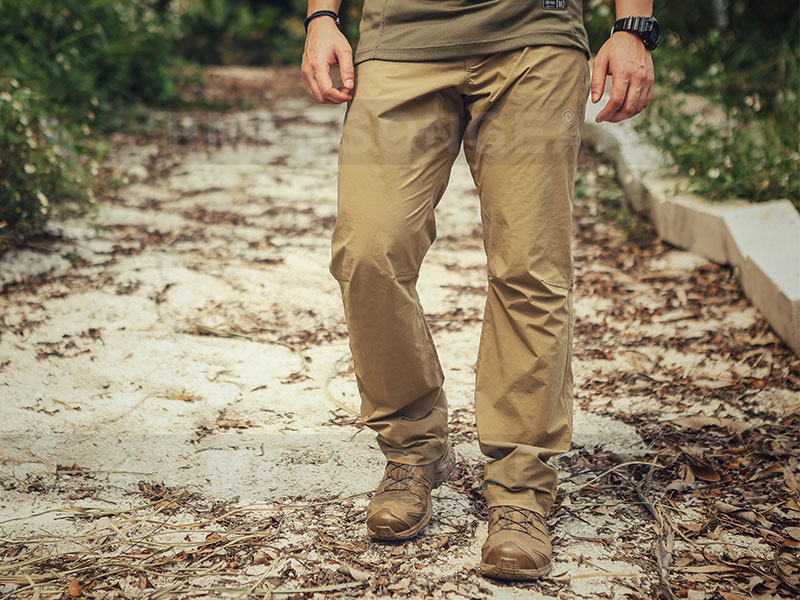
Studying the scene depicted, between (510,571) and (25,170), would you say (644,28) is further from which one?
(25,170)

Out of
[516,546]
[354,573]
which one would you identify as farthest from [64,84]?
[516,546]

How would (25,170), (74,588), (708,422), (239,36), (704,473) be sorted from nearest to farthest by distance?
1. (74,588)
2. (704,473)
3. (708,422)
4. (25,170)
5. (239,36)

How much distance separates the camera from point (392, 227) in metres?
1.70

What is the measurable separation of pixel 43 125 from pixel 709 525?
3730 mm

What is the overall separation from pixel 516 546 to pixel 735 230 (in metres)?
2.36

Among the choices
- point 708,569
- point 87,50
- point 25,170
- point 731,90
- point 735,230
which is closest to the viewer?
point 708,569

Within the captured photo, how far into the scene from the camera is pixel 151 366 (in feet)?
9.20

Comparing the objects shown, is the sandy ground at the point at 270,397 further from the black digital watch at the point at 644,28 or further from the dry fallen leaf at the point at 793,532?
the black digital watch at the point at 644,28

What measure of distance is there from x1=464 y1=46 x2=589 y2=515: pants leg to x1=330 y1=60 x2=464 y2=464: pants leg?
101 mm

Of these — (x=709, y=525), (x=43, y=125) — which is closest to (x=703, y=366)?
(x=709, y=525)

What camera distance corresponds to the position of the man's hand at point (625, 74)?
1721 millimetres

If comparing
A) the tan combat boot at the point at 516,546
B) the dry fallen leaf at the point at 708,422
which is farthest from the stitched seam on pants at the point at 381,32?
the dry fallen leaf at the point at 708,422

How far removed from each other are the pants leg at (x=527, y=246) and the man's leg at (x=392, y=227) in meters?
0.11

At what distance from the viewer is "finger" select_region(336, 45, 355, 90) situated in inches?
69.8
